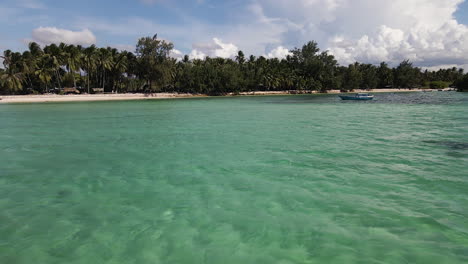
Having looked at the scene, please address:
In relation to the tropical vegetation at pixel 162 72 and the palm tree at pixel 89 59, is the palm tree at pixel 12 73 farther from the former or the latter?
the palm tree at pixel 89 59

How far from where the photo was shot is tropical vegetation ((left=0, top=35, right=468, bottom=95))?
73.7 meters

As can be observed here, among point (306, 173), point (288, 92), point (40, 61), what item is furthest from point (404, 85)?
point (306, 173)

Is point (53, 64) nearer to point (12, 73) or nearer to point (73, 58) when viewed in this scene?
point (73, 58)

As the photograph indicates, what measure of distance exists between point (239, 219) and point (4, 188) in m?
7.05

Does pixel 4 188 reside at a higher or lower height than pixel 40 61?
lower

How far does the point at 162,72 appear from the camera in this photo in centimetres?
8244

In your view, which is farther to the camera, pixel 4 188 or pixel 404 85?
pixel 404 85

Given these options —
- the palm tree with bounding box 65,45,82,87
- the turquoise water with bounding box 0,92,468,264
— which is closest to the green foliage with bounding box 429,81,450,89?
the palm tree with bounding box 65,45,82,87

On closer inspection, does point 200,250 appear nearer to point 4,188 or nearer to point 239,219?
point 239,219

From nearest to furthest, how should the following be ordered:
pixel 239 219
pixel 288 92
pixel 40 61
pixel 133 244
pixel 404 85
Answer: pixel 133 244 → pixel 239 219 → pixel 40 61 → pixel 288 92 → pixel 404 85

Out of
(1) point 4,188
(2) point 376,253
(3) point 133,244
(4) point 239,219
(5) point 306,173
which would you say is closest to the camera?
(2) point 376,253

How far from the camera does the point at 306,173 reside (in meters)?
9.37

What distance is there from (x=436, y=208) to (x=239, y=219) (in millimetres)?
4434

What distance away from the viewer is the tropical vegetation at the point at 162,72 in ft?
242
